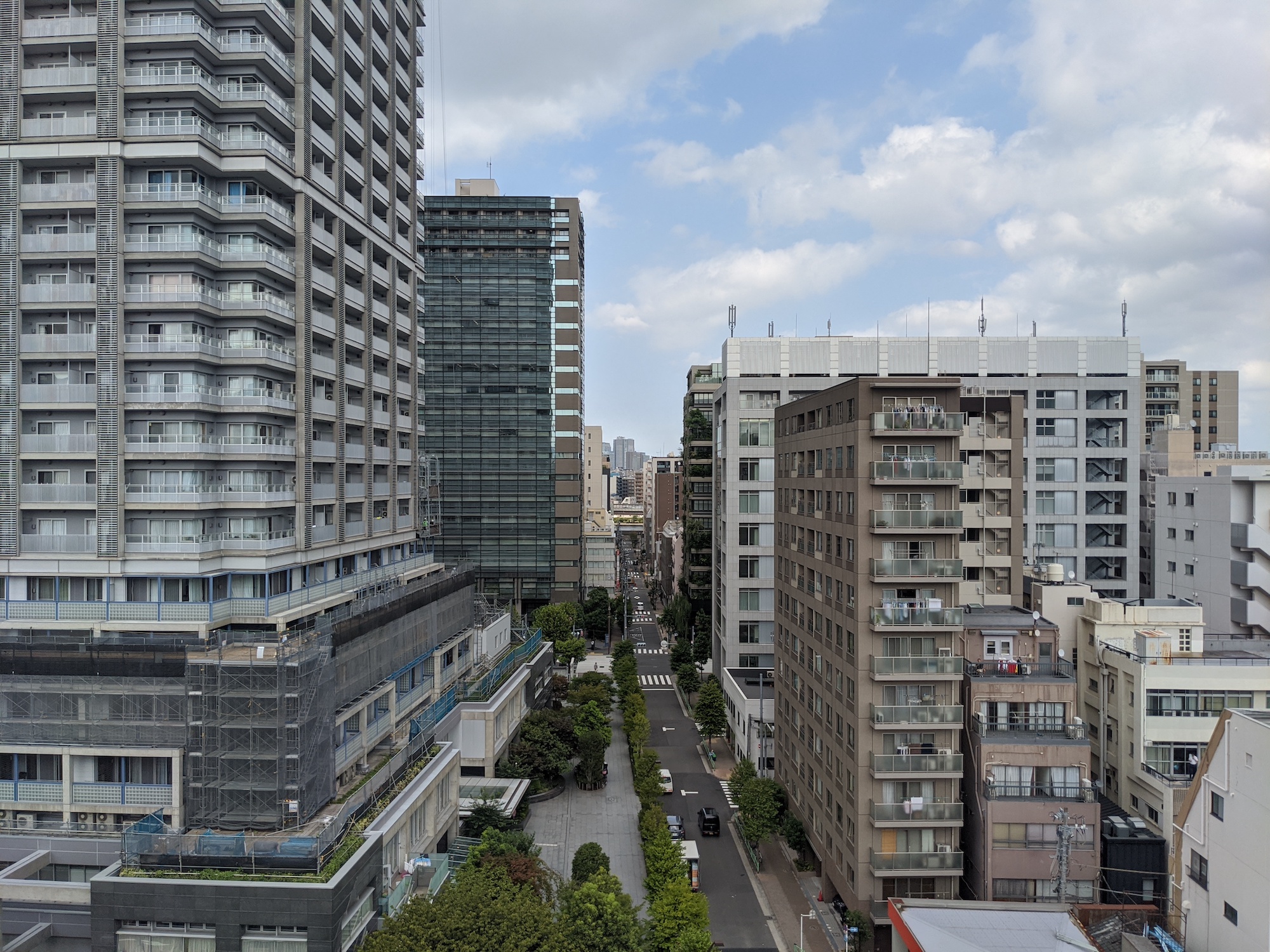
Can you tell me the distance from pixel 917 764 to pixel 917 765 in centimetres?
5

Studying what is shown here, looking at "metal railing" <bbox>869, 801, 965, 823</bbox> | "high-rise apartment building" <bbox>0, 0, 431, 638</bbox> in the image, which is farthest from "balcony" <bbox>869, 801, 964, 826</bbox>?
"high-rise apartment building" <bbox>0, 0, 431, 638</bbox>

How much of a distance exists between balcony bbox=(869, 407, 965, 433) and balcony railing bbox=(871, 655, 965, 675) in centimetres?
978

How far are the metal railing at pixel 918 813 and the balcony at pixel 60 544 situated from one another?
3556cm

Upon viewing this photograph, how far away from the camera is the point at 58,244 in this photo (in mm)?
34500

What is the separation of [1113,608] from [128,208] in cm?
5370

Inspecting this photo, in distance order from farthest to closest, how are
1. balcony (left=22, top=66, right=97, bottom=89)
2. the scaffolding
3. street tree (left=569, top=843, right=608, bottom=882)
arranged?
street tree (left=569, top=843, right=608, bottom=882)
balcony (left=22, top=66, right=97, bottom=89)
the scaffolding

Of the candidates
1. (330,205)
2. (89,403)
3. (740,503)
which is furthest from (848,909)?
(330,205)

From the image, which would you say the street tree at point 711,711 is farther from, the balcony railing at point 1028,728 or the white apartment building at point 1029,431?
the balcony railing at point 1028,728

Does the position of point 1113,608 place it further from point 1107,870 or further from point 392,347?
point 392,347

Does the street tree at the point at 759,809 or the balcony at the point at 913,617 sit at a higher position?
the balcony at the point at 913,617

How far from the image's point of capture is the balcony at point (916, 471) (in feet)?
112

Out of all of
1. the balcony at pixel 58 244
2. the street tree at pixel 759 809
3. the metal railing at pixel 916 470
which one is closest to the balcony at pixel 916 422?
the metal railing at pixel 916 470

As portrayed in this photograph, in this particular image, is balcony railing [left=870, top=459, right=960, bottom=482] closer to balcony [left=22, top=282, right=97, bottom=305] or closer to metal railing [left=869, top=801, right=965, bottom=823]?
metal railing [left=869, top=801, right=965, bottom=823]

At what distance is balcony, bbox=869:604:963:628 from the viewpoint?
Answer: 111 ft
